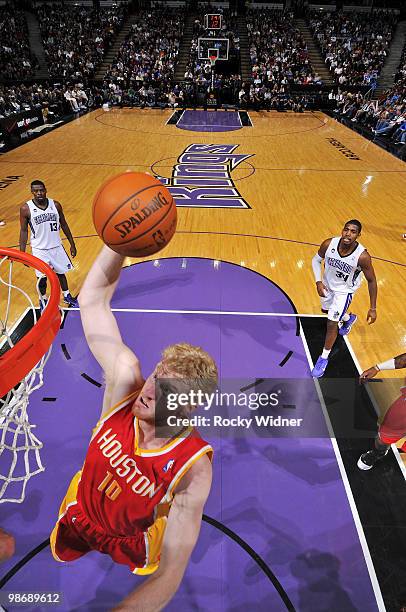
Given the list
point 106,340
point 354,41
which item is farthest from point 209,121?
point 106,340

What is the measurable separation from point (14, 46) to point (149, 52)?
8135 millimetres

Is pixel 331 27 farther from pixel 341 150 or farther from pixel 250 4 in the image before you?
pixel 341 150

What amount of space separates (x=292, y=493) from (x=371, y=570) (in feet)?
2.37

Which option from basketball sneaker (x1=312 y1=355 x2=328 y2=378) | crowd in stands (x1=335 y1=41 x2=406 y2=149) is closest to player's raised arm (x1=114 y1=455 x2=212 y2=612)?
basketball sneaker (x1=312 y1=355 x2=328 y2=378)

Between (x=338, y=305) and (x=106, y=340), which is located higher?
(x=106, y=340)

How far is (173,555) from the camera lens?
4.89ft

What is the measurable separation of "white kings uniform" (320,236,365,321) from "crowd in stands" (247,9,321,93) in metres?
20.8

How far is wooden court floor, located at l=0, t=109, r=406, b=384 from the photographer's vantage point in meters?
6.07

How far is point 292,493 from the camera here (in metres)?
3.21

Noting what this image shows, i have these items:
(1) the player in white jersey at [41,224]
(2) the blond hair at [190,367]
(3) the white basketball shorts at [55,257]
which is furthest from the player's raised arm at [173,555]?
(3) the white basketball shorts at [55,257]

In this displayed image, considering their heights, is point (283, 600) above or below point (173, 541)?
below

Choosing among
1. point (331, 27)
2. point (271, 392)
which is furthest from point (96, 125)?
point (331, 27)

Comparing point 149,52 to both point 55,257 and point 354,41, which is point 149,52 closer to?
point 354,41

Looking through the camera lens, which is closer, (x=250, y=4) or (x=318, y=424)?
(x=318, y=424)
